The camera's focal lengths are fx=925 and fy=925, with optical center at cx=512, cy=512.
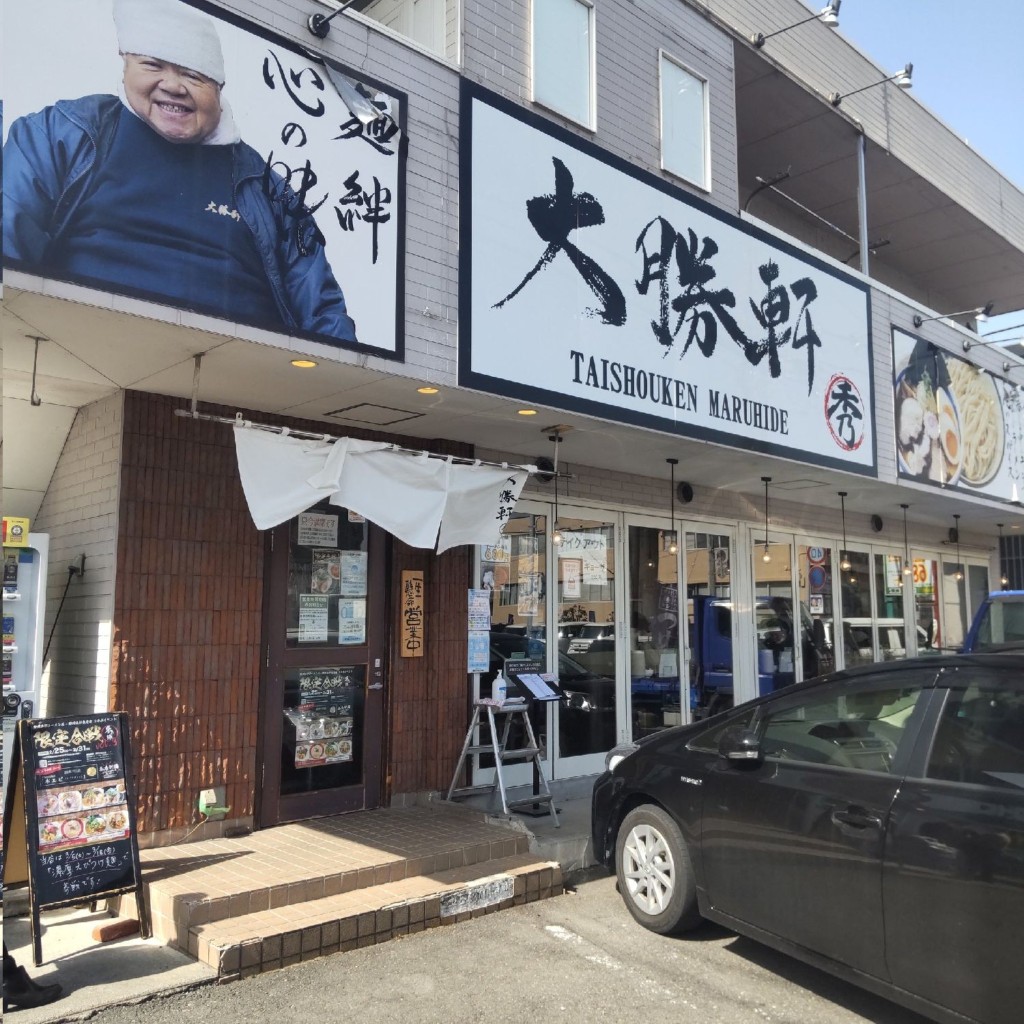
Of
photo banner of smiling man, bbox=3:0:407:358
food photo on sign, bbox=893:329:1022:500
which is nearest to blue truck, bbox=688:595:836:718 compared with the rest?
food photo on sign, bbox=893:329:1022:500

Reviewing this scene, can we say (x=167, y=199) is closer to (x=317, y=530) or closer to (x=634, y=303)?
(x=317, y=530)

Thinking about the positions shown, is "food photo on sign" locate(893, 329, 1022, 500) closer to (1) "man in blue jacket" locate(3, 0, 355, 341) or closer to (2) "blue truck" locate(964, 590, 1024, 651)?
(2) "blue truck" locate(964, 590, 1024, 651)

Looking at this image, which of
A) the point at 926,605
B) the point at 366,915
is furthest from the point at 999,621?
the point at 366,915

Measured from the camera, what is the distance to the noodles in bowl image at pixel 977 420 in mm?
12188

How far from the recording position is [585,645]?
9.04 meters

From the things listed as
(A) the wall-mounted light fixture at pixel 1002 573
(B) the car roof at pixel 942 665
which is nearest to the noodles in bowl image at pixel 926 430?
(A) the wall-mounted light fixture at pixel 1002 573

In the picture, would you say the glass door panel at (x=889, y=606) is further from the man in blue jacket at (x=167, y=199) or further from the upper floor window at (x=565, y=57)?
the man in blue jacket at (x=167, y=199)

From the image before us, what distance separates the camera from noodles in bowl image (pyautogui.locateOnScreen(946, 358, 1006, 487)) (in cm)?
1219

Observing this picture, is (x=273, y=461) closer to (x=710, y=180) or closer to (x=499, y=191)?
(x=499, y=191)

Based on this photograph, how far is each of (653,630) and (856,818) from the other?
5731 millimetres

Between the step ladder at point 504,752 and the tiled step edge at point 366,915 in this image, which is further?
the step ladder at point 504,752

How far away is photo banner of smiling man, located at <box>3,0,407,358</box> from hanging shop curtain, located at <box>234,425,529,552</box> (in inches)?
31.7

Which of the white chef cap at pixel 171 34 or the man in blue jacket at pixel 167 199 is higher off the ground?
the white chef cap at pixel 171 34

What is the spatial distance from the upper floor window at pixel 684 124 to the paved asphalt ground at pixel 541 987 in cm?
646
